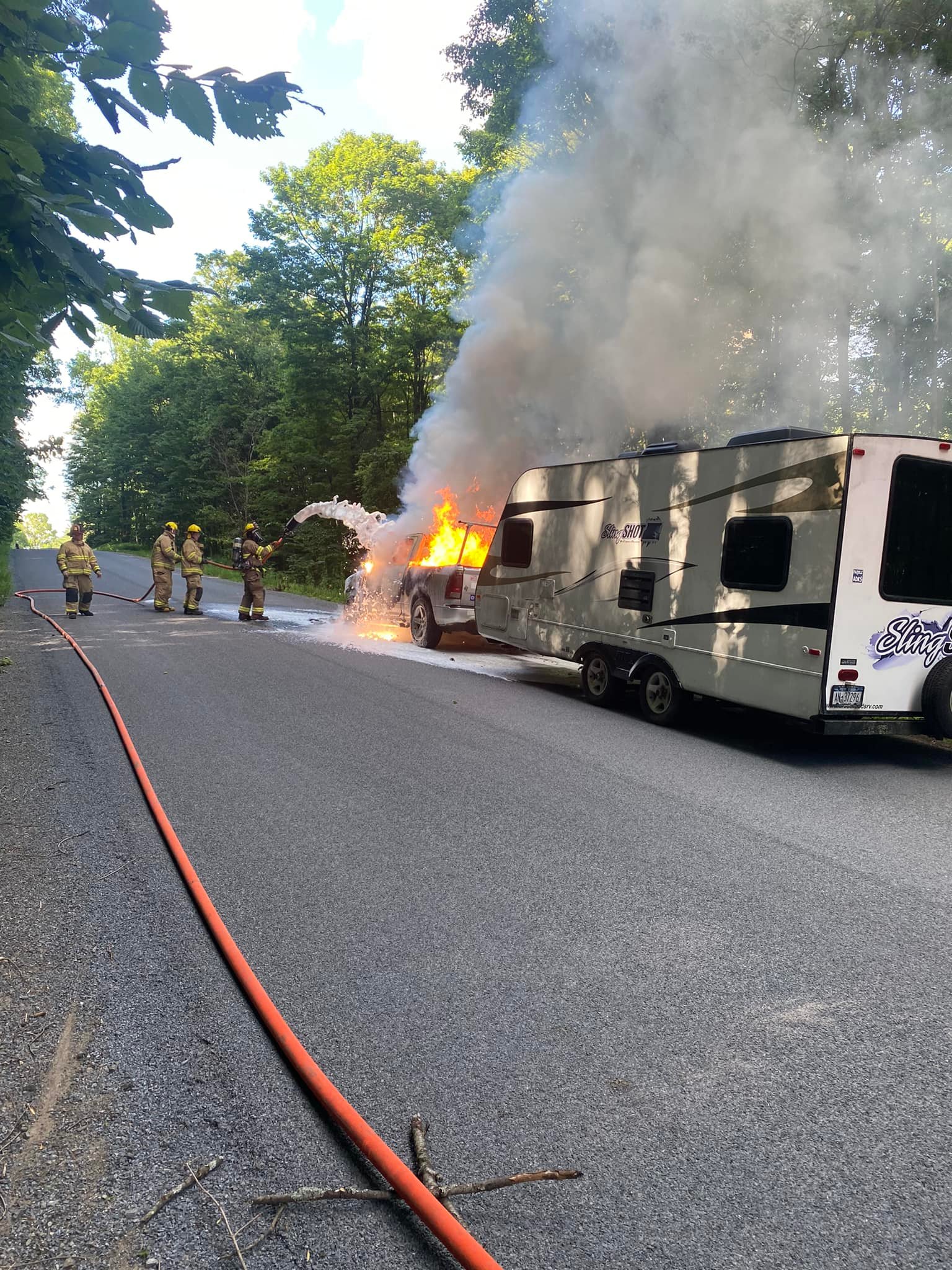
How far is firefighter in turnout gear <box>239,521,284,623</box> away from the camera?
1605 centimetres

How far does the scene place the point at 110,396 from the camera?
61.6m

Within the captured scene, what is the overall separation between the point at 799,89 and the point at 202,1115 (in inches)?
654

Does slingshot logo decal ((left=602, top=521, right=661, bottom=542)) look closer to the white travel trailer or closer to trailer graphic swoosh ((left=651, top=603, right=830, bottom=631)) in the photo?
the white travel trailer

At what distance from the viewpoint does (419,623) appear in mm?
14164

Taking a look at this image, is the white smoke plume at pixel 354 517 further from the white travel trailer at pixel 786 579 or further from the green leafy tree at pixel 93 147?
the green leafy tree at pixel 93 147

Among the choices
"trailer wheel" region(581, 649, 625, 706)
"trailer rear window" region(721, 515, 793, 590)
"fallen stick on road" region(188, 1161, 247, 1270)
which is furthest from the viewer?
"trailer wheel" region(581, 649, 625, 706)

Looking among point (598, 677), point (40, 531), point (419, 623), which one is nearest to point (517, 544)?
point (598, 677)

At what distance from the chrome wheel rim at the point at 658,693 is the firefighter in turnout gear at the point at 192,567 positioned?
10706 millimetres

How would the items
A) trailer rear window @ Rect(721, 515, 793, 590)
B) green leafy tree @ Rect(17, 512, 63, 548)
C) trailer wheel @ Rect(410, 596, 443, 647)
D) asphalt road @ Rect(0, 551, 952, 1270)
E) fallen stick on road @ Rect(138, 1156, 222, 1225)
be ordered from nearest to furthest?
fallen stick on road @ Rect(138, 1156, 222, 1225), asphalt road @ Rect(0, 551, 952, 1270), trailer rear window @ Rect(721, 515, 793, 590), trailer wheel @ Rect(410, 596, 443, 647), green leafy tree @ Rect(17, 512, 63, 548)

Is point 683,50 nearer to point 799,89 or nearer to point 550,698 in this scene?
point 799,89

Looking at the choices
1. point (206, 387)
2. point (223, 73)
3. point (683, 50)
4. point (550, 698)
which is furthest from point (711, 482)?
point (206, 387)

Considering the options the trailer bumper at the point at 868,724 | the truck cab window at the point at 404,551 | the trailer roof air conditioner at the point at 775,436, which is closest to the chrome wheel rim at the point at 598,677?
the trailer roof air conditioner at the point at 775,436

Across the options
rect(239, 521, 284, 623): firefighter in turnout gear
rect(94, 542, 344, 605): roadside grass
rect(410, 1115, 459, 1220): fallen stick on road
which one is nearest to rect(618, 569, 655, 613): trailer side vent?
rect(410, 1115, 459, 1220): fallen stick on road

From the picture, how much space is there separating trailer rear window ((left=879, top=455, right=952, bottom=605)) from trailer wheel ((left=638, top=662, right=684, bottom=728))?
86.6 inches
